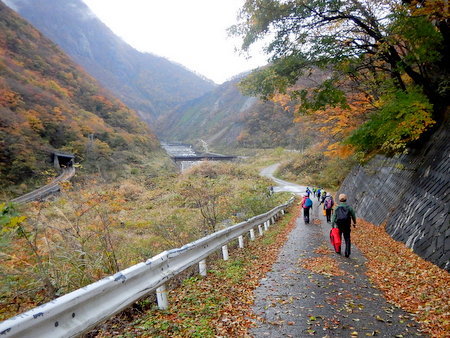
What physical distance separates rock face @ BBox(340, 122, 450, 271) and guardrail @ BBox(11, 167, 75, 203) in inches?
806

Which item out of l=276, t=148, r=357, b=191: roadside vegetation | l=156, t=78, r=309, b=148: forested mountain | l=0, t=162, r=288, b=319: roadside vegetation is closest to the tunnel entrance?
l=156, t=78, r=309, b=148: forested mountain

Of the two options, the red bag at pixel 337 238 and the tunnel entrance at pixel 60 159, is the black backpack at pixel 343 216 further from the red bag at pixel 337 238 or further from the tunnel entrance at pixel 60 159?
the tunnel entrance at pixel 60 159

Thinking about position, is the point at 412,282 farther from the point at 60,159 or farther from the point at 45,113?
the point at 45,113

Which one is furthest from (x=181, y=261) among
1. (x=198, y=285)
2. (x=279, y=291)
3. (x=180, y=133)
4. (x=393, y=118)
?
(x=180, y=133)

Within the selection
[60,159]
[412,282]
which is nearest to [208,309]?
[412,282]

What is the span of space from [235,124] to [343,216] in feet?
372

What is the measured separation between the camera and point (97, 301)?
2857mm

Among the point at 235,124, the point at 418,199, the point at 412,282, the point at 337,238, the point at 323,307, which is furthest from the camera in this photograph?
the point at 235,124

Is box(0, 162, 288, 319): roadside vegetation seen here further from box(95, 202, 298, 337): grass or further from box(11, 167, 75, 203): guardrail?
box(11, 167, 75, 203): guardrail

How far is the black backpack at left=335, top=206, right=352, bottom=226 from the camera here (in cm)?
779

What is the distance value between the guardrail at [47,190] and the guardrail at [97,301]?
18.5 m

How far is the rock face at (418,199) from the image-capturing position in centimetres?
675

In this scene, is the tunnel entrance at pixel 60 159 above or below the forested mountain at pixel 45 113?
below

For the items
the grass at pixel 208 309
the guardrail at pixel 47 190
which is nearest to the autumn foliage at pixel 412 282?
the grass at pixel 208 309
